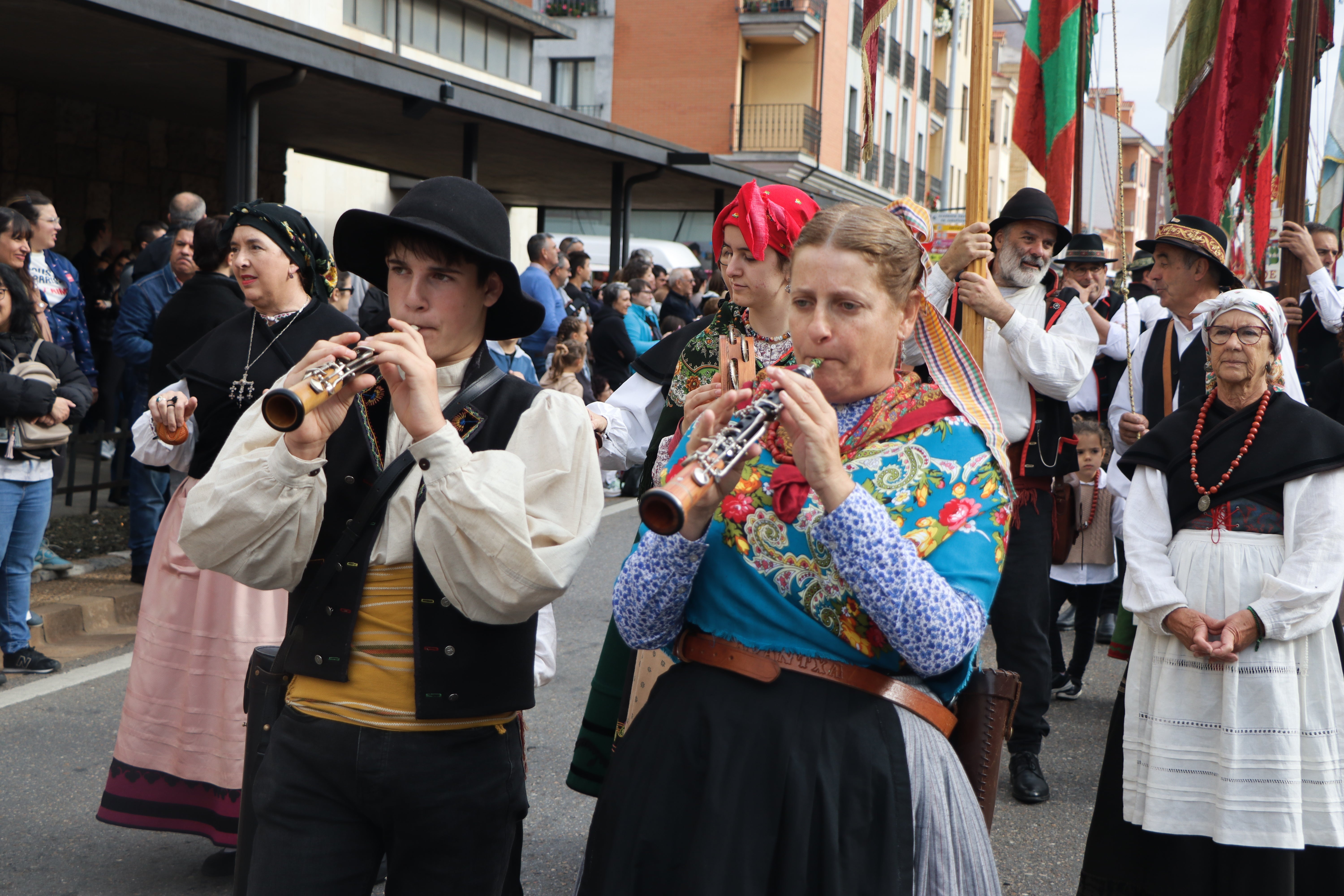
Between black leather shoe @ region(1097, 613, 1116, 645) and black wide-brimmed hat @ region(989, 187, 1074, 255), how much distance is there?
9.91 feet

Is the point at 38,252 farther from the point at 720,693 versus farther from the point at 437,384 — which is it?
the point at 720,693

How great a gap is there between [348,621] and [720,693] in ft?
2.24

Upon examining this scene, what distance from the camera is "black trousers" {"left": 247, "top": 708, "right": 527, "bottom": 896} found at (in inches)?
84.7

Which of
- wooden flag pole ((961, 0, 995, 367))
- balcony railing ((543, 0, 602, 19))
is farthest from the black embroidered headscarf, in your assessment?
balcony railing ((543, 0, 602, 19))

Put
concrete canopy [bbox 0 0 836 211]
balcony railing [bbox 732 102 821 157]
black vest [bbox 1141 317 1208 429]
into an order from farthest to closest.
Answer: balcony railing [bbox 732 102 821 157]
concrete canopy [bbox 0 0 836 211]
black vest [bbox 1141 317 1208 429]

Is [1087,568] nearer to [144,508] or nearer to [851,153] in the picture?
[144,508]

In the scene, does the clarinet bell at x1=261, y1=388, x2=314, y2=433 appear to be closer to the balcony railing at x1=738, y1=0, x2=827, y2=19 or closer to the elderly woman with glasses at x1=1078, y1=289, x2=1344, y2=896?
the elderly woman with glasses at x1=1078, y1=289, x2=1344, y2=896

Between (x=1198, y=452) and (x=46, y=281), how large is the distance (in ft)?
20.1

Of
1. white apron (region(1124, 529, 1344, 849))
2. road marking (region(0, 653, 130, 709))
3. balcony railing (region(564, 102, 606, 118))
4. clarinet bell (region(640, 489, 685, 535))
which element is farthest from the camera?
balcony railing (region(564, 102, 606, 118))

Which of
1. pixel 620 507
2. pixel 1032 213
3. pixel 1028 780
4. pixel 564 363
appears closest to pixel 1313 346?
pixel 1032 213

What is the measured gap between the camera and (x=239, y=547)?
2.19 m

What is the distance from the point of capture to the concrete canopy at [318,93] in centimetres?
827

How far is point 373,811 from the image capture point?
2.18 meters

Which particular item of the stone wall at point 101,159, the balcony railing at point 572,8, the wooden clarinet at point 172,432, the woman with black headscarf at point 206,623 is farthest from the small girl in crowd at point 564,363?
the balcony railing at point 572,8
